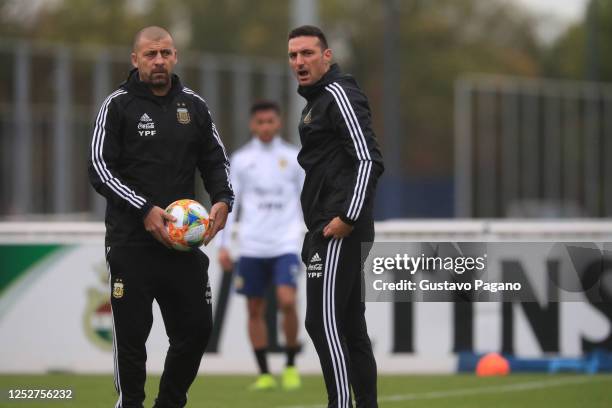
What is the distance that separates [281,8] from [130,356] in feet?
189

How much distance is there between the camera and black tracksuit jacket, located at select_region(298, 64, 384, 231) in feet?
25.7

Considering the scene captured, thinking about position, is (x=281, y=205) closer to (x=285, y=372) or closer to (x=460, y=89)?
(x=285, y=372)

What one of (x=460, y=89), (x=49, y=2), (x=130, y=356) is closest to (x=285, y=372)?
(x=130, y=356)

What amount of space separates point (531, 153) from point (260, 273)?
116 ft

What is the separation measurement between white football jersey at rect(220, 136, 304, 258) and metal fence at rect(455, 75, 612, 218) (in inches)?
1164

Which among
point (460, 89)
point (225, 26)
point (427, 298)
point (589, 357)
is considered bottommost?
point (589, 357)

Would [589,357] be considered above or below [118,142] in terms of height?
below

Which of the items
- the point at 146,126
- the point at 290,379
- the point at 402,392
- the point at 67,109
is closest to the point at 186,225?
the point at 146,126

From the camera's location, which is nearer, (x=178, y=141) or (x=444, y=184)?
(x=178, y=141)

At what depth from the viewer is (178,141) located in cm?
816

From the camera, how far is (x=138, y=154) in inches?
318

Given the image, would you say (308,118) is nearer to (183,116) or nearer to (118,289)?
(183,116)

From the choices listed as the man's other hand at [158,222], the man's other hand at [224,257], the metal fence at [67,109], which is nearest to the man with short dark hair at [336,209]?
the man's other hand at [158,222]

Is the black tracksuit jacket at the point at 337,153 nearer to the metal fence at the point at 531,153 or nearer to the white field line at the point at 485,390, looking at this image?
the white field line at the point at 485,390
